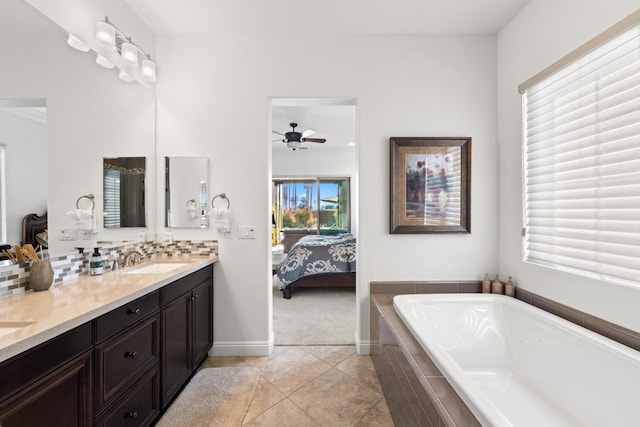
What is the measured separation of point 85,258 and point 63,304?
27.3 inches

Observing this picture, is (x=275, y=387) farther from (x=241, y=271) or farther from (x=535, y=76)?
(x=535, y=76)

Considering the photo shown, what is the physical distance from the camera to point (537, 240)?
6.54ft

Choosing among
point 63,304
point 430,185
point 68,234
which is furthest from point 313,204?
point 63,304

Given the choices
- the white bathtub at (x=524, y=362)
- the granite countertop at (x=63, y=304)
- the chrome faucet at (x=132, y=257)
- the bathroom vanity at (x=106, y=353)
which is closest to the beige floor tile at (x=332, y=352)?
the white bathtub at (x=524, y=362)

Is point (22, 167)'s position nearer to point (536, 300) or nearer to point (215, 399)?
point (215, 399)

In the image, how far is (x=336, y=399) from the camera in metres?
1.85

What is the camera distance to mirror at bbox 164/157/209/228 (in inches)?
94.0

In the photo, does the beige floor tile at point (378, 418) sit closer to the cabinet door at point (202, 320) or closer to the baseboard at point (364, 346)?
the baseboard at point (364, 346)

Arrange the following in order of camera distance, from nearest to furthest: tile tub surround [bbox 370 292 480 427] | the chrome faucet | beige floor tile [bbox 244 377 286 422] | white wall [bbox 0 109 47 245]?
tile tub surround [bbox 370 292 480 427], white wall [bbox 0 109 47 245], beige floor tile [bbox 244 377 286 422], the chrome faucet

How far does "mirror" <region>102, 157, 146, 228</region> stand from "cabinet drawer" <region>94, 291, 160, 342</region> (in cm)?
82

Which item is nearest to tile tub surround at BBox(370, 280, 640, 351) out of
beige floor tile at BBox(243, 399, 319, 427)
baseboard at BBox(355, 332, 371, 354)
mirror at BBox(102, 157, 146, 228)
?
baseboard at BBox(355, 332, 371, 354)

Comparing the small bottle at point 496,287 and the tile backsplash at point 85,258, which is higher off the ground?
the tile backsplash at point 85,258

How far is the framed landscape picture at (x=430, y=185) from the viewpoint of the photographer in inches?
93.3

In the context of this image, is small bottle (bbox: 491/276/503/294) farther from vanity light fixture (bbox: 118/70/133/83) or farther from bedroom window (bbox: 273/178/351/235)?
bedroom window (bbox: 273/178/351/235)
